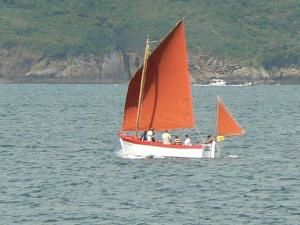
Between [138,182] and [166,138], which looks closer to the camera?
[138,182]

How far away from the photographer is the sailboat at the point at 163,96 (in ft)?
222

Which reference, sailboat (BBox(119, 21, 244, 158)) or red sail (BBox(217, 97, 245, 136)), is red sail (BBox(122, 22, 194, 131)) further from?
red sail (BBox(217, 97, 245, 136))

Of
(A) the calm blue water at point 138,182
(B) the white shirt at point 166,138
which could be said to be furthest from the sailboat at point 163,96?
(A) the calm blue water at point 138,182

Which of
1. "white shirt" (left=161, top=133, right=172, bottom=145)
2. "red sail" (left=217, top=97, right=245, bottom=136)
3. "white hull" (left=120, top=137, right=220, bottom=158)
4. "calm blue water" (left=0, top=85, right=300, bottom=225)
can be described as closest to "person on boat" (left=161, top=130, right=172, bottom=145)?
"white shirt" (left=161, top=133, right=172, bottom=145)

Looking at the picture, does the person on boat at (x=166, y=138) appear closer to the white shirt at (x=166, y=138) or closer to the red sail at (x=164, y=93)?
the white shirt at (x=166, y=138)

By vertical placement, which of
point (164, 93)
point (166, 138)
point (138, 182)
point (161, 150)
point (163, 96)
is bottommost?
point (138, 182)

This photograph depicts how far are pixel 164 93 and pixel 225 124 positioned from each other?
160 inches

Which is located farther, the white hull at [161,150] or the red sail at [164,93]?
the red sail at [164,93]

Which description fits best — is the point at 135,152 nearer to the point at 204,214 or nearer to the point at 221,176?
the point at 221,176

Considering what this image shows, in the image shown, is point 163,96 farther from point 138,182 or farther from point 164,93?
point 138,182

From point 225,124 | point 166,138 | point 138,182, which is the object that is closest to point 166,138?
point 166,138

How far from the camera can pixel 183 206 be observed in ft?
165

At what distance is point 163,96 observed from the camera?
6862cm

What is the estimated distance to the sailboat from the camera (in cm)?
6775
